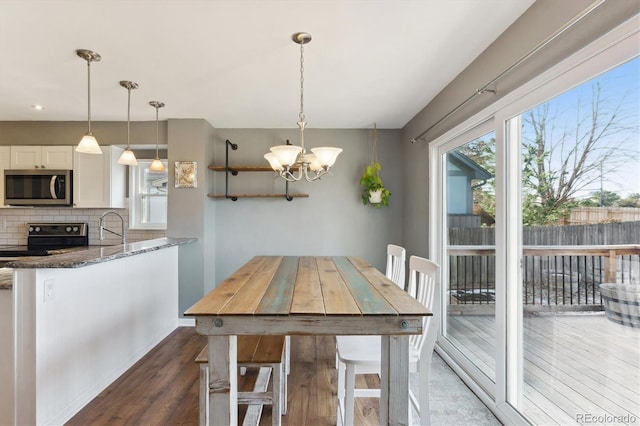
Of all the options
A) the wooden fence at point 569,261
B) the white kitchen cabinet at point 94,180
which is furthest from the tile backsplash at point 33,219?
the wooden fence at point 569,261

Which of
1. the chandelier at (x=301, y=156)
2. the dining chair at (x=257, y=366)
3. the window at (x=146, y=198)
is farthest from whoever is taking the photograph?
the window at (x=146, y=198)

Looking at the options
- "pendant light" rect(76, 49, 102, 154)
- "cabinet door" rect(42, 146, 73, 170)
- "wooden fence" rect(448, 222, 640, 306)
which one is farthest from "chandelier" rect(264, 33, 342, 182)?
"cabinet door" rect(42, 146, 73, 170)

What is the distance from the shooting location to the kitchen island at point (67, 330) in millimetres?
1770

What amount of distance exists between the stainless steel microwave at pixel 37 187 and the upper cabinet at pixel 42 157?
8 centimetres

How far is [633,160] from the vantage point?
1.28m

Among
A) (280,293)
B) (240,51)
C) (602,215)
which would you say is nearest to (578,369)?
(602,215)

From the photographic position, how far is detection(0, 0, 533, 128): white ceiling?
173cm

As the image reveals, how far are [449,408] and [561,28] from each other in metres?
2.24

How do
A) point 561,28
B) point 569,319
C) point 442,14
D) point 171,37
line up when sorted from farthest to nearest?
point 171,37 → point 442,14 → point 569,319 → point 561,28

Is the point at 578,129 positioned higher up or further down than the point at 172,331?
higher up

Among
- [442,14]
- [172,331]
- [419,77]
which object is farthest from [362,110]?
[172,331]

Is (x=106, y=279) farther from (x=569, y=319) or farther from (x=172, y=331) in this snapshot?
(x=569, y=319)

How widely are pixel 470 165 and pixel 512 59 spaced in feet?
3.10

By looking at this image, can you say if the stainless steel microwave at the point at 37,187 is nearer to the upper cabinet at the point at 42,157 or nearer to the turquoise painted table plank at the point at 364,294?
the upper cabinet at the point at 42,157
